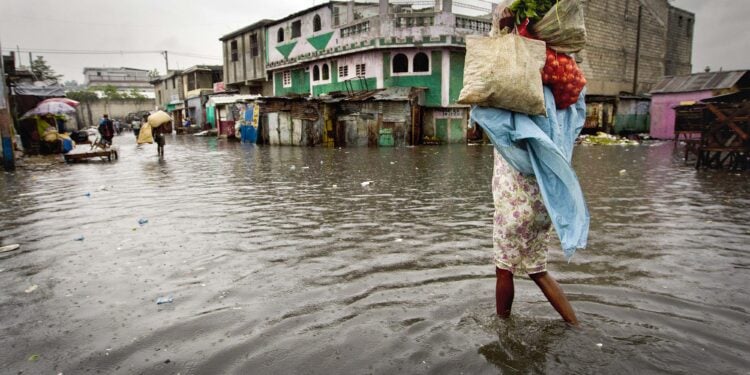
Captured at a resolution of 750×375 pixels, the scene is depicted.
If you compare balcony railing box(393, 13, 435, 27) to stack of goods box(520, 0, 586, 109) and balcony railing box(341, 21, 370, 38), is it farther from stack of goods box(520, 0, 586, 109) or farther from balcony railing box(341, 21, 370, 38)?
stack of goods box(520, 0, 586, 109)

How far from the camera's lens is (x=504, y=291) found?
2822mm

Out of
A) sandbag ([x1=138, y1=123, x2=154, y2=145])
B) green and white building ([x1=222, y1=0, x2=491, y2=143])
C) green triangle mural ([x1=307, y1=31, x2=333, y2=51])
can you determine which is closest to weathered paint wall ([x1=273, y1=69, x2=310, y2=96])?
green and white building ([x1=222, y1=0, x2=491, y2=143])

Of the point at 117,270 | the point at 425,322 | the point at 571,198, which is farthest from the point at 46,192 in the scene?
the point at 571,198

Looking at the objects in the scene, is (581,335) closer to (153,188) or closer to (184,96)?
(153,188)

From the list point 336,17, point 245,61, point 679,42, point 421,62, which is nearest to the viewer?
point 421,62

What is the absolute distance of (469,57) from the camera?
8.44ft

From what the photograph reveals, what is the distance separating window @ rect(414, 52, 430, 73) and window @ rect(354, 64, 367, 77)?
2968 mm

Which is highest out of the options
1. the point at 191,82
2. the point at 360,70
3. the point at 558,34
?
the point at 191,82

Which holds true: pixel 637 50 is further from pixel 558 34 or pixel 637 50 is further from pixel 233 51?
pixel 558 34

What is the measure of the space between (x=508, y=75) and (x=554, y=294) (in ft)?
4.42

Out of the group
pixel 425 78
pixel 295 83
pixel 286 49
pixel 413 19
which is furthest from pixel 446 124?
pixel 286 49

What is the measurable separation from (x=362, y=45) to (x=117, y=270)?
903 inches

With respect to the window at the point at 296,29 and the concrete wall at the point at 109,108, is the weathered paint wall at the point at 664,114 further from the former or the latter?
the concrete wall at the point at 109,108

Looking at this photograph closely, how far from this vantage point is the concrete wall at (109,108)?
170 feet
